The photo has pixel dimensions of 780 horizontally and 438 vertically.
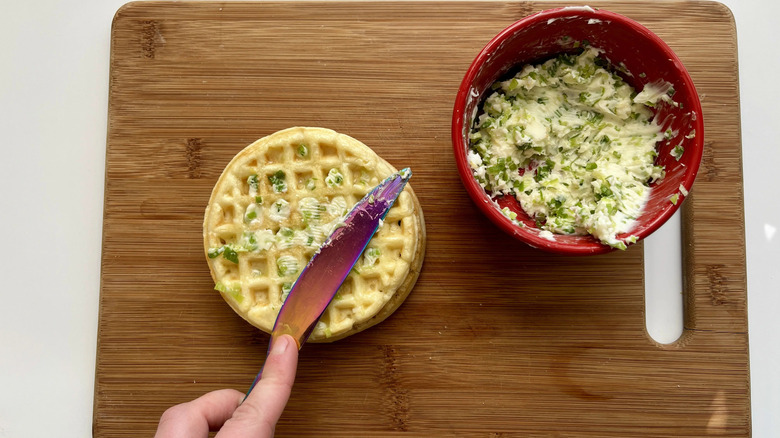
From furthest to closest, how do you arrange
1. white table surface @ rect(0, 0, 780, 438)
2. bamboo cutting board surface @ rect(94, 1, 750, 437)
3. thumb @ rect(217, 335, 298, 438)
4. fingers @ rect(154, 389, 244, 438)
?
1. white table surface @ rect(0, 0, 780, 438)
2. bamboo cutting board surface @ rect(94, 1, 750, 437)
3. fingers @ rect(154, 389, 244, 438)
4. thumb @ rect(217, 335, 298, 438)

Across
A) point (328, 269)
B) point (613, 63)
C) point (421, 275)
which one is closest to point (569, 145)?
point (613, 63)

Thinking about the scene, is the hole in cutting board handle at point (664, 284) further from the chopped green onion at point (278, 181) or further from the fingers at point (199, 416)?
the fingers at point (199, 416)

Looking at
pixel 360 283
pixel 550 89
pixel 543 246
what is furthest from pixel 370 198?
pixel 550 89

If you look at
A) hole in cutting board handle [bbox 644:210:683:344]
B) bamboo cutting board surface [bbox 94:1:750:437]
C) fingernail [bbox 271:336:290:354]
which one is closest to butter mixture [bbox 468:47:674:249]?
bamboo cutting board surface [bbox 94:1:750:437]

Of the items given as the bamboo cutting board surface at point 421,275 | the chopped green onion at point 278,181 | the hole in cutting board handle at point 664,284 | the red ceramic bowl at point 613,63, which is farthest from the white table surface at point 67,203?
the chopped green onion at point 278,181

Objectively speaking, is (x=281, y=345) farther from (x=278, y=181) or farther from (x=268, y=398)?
(x=278, y=181)

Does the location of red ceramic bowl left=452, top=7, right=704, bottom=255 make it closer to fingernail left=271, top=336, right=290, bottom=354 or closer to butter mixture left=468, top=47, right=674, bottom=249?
butter mixture left=468, top=47, right=674, bottom=249
